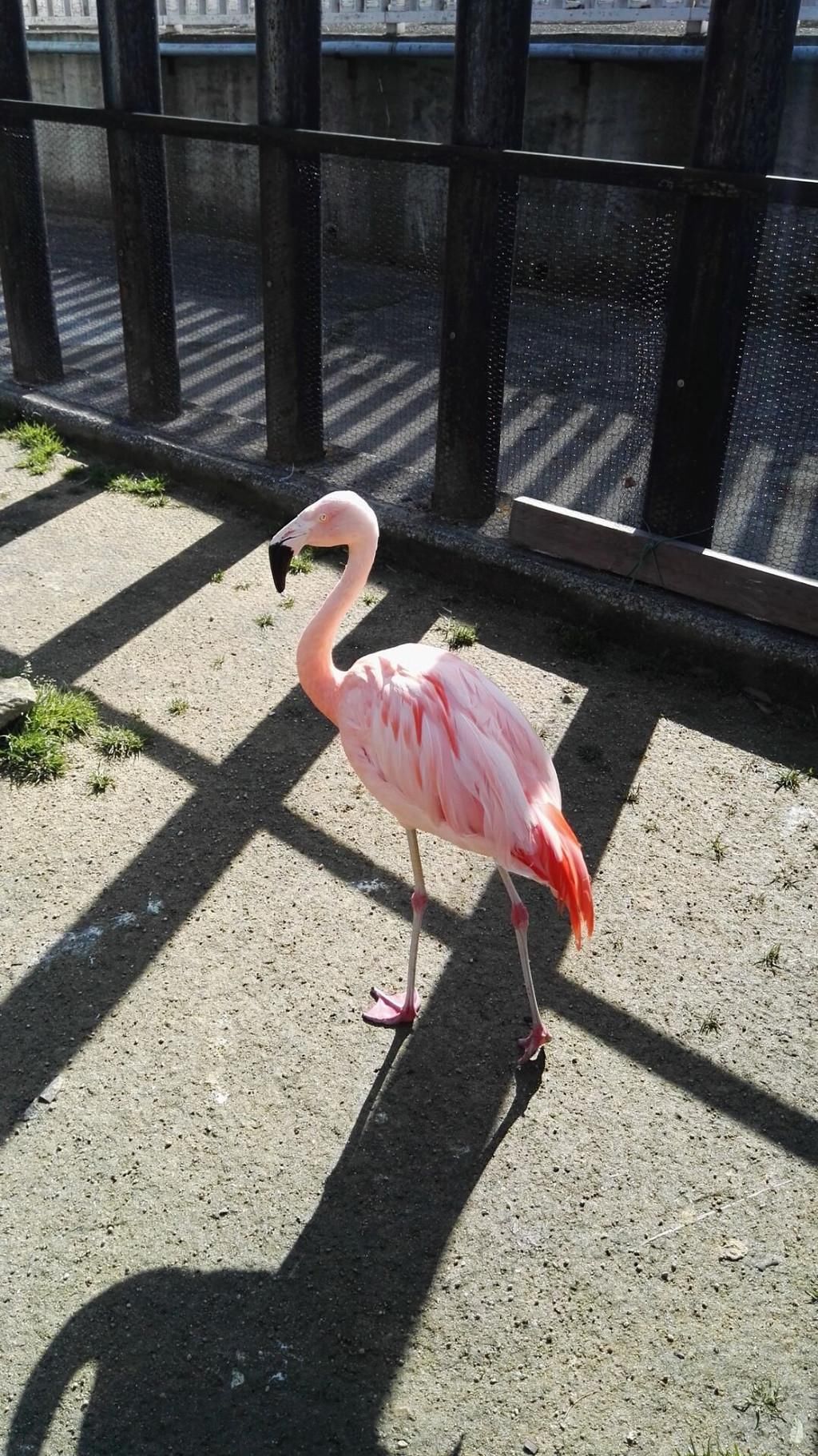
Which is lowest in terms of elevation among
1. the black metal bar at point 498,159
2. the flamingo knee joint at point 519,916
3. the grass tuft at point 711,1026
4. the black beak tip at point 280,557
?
the grass tuft at point 711,1026

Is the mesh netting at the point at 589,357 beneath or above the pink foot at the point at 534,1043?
above

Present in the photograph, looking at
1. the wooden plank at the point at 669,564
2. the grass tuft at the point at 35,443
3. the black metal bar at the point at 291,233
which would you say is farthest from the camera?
the grass tuft at the point at 35,443

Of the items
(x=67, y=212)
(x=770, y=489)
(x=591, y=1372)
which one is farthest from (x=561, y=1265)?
(x=67, y=212)

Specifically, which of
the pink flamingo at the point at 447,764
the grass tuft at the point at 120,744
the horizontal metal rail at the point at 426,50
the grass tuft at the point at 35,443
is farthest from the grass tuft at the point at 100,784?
the horizontal metal rail at the point at 426,50

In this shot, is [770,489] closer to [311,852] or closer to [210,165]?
[311,852]

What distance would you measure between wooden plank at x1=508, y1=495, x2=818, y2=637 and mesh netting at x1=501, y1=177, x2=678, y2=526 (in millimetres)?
217

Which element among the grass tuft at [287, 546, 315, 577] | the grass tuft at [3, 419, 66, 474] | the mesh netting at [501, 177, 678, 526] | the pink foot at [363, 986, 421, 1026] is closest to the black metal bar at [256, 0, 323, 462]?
the grass tuft at [287, 546, 315, 577]

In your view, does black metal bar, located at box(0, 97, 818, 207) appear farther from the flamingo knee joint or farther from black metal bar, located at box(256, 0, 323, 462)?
the flamingo knee joint

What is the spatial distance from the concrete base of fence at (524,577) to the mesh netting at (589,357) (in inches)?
17.5

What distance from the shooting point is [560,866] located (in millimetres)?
3041

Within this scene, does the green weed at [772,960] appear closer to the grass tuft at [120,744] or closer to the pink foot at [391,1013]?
the pink foot at [391,1013]

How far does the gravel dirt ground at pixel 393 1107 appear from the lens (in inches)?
100

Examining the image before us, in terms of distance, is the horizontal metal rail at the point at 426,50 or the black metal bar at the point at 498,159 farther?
the horizontal metal rail at the point at 426,50

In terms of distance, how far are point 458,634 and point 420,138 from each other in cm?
746
